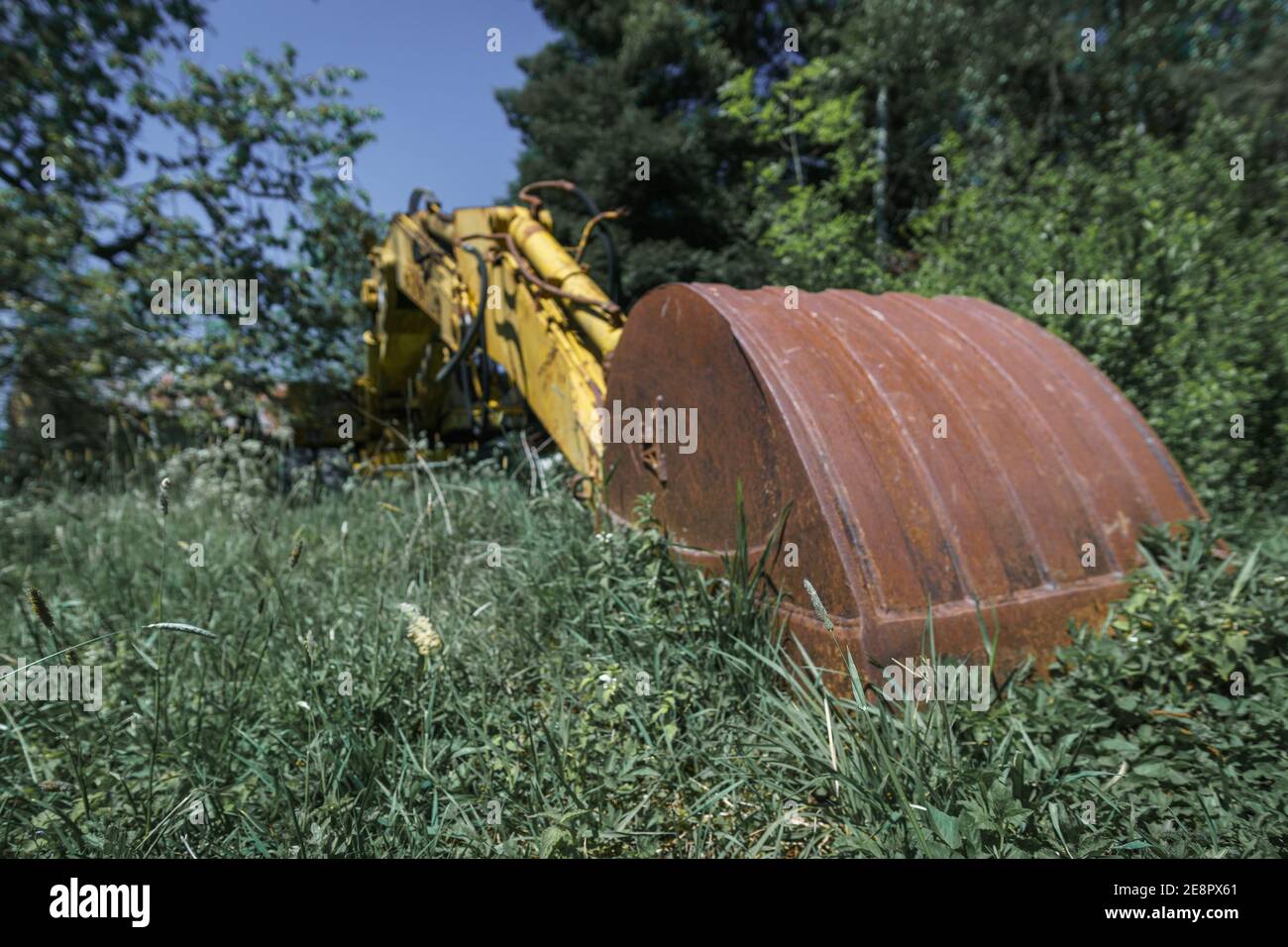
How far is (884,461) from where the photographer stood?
2.06 m

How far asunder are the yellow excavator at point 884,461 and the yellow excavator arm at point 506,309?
0.36 ft

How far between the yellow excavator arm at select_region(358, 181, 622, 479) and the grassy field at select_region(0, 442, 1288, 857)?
107 centimetres

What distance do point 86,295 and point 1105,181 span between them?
8.99 m

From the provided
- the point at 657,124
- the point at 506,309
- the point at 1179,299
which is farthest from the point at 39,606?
the point at 657,124

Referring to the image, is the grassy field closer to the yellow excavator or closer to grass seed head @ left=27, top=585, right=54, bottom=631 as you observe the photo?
grass seed head @ left=27, top=585, right=54, bottom=631

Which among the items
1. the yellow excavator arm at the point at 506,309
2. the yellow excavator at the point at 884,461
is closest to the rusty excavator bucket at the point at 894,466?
the yellow excavator at the point at 884,461

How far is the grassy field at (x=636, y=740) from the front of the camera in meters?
1.52

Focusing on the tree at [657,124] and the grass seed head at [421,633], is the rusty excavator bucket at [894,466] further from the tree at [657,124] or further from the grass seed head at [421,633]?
the tree at [657,124]

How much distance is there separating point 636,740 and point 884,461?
3.49 feet

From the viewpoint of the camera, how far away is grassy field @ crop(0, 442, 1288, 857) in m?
1.52

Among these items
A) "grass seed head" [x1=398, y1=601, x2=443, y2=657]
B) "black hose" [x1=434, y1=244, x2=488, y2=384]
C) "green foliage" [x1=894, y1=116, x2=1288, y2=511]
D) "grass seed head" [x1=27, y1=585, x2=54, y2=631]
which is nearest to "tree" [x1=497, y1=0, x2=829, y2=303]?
"green foliage" [x1=894, y1=116, x2=1288, y2=511]

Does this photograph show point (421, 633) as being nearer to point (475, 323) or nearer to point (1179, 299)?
point (475, 323)

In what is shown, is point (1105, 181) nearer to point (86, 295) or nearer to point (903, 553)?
point (903, 553)
